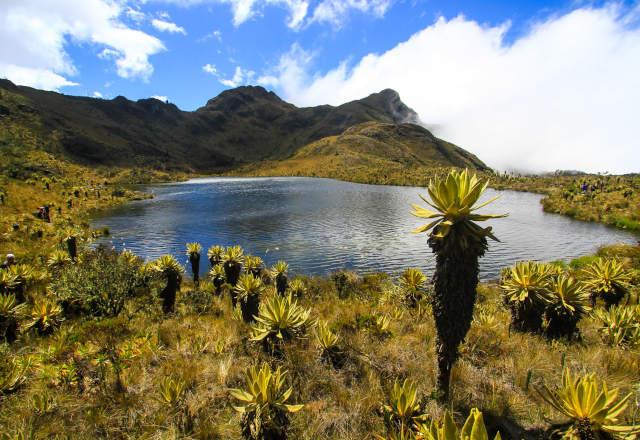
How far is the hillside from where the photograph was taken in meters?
117

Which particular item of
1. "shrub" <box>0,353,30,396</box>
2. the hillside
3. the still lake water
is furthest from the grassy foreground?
the hillside

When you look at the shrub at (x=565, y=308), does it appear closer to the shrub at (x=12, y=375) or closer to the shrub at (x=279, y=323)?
the shrub at (x=279, y=323)

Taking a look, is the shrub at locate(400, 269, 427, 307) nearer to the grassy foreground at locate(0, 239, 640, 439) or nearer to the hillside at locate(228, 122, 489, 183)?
the grassy foreground at locate(0, 239, 640, 439)

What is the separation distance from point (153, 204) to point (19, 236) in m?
32.8

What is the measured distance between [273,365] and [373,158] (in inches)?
5659

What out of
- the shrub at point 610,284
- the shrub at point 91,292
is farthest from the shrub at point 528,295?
the shrub at point 91,292

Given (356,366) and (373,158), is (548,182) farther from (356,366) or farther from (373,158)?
(356,366)

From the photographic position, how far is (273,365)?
617 cm

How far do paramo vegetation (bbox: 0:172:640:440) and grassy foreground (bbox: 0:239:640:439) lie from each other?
3 centimetres

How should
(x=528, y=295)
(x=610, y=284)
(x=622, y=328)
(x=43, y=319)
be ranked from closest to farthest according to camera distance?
(x=622, y=328)
(x=528, y=295)
(x=43, y=319)
(x=610, y=284)

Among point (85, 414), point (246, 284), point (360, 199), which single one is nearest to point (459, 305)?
point (85, 414)

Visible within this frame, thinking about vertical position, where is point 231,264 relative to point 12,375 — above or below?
below

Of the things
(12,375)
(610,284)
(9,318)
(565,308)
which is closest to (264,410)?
(12,375)

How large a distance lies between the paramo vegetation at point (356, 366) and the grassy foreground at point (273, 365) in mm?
32
